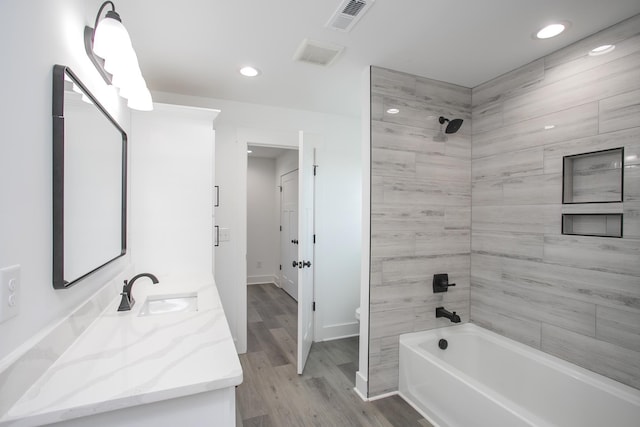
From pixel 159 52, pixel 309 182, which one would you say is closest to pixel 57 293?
pixel 159 52

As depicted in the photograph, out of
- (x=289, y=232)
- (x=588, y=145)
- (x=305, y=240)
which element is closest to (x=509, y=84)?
(x=588, y=145)

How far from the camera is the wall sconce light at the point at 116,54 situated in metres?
1.18

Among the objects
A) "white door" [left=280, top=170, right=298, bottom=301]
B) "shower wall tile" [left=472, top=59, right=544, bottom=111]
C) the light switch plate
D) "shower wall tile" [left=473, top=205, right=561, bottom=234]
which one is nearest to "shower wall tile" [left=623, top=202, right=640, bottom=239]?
"shower wall tile" [left=473, top=205, right=561, bottom=234]

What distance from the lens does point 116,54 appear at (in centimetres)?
122

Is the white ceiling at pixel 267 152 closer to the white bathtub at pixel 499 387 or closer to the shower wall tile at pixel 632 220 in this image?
the white bathtub at pixel 499 387

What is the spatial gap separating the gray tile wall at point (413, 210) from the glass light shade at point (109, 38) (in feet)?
5.25

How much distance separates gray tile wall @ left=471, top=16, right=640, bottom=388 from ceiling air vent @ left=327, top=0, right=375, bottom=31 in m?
1.40

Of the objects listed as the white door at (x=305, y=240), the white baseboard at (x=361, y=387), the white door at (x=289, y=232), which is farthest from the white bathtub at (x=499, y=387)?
the white door at (x=289, y=232)

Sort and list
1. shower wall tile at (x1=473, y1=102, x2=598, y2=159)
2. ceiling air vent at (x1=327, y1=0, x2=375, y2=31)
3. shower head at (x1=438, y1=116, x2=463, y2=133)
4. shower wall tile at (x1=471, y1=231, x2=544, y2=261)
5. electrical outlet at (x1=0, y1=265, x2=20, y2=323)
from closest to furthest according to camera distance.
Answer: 1. electrical outlet at (x1=0, y1=265, x2=20, y2=323)
2. ceiling air vent at (x1=327, y1=0, x2=375, y2=31)
3. shower wall tile at (x1=473, y1=102, x2=598, y2=159)
4. shower wall tile at (x1=471, y1=231, x2=544, y2=261)
5. shower head at (x1=438, y1=116, x2=463, y2=133)

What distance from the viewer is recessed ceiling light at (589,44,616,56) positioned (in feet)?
5.88

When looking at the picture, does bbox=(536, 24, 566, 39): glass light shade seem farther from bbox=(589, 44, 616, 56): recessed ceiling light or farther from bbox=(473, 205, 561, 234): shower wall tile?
bbox=(473, 205, 561, 234): shower wall tile

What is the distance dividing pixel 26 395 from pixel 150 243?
1.59 metres

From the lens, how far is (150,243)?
2334mm

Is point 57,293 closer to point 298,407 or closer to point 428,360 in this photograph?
point 298,407
